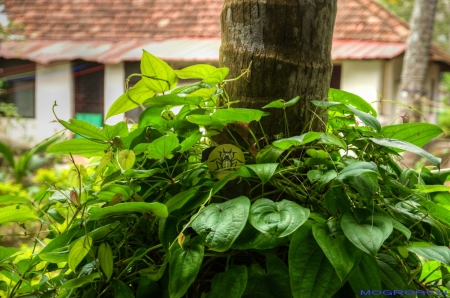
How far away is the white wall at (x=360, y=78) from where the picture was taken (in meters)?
3.44

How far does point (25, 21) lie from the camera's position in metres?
3.63

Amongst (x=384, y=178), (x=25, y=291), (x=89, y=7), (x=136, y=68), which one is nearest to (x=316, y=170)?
(x=384, y=178)

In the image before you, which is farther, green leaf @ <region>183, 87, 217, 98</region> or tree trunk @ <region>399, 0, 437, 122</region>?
tree trunk @ <region>399, 0, 437, 122</region>

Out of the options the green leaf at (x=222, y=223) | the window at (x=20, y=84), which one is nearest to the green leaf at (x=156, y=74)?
the green leaf at (x=222, y=223)

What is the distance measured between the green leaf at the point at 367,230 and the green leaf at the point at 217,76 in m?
0.25

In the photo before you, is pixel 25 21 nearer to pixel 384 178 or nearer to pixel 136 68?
pixel 136 68

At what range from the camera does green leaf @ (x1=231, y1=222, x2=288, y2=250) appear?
53cm

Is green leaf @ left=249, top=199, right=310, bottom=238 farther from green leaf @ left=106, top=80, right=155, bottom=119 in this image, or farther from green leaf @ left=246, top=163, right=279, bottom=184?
green leaf @ left=106, top=80, right=155, bottom=119

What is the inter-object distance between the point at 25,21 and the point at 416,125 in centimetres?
358

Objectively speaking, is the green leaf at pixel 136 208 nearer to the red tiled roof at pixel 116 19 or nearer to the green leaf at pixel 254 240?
the green leaf at pixel 254 240

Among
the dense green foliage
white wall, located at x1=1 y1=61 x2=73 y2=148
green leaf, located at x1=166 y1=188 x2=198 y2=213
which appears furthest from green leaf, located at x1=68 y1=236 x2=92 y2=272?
white wall, located at x1=1 y1=61 x2=73 y2=148

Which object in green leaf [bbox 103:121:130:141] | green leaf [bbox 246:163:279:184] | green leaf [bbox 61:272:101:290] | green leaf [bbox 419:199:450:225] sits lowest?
green leaf [bbox 61:272:101:290]

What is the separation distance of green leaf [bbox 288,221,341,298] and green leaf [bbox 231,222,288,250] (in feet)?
0.08

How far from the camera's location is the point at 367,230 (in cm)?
51
